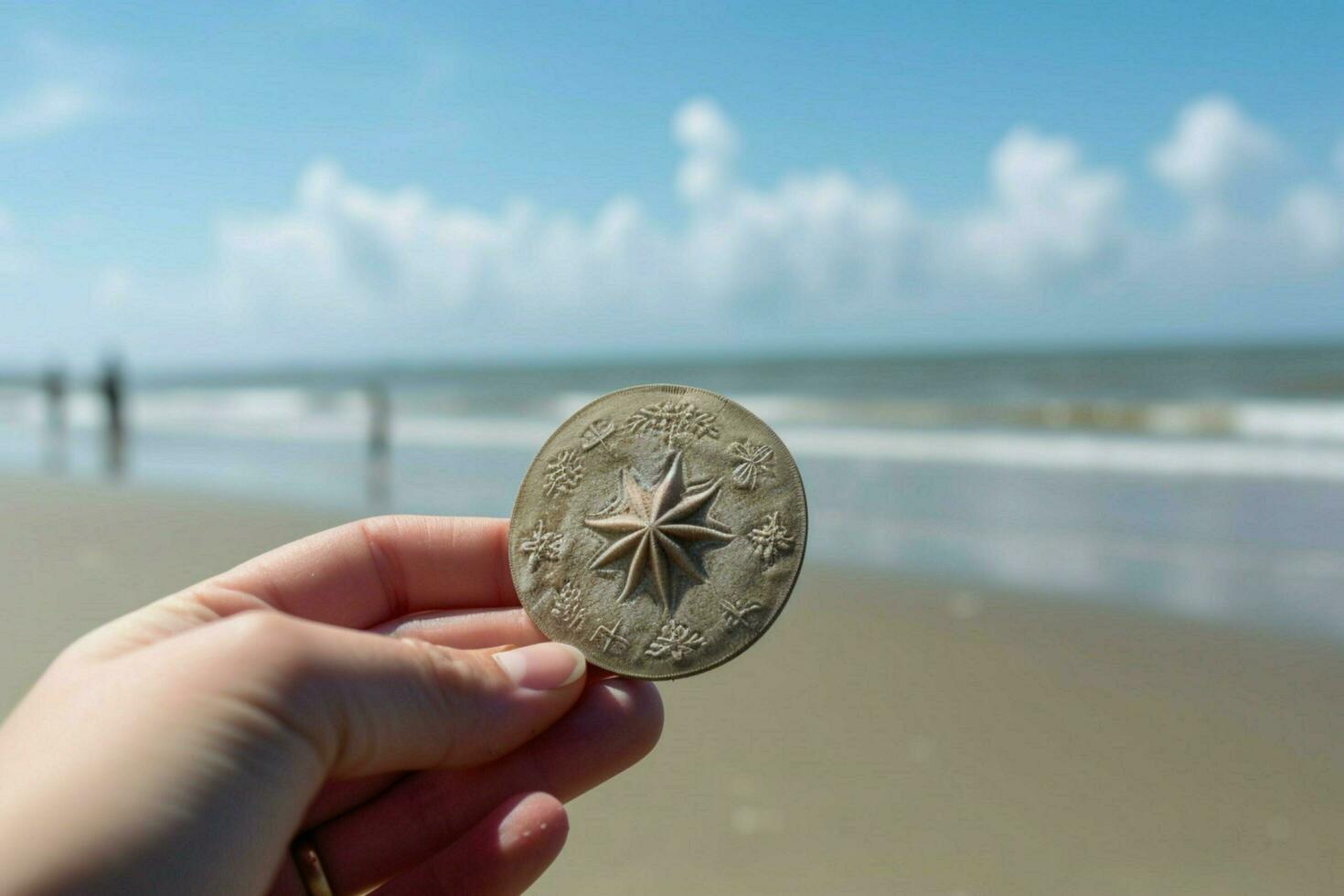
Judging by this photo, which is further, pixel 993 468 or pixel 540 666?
pixel 993 468

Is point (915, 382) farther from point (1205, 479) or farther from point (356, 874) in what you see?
point (356, 874)

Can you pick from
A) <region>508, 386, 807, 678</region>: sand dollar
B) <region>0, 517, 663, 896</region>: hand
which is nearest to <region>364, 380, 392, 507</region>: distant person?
<region>0, 517, 663, 896</region>: hand

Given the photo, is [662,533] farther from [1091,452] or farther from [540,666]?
[1091,452]

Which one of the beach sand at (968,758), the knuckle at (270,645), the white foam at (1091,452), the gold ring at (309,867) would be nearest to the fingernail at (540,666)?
the knuckle at (270,645)

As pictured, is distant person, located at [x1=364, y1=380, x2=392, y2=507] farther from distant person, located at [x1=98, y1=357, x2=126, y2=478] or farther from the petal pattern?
the petal pattern

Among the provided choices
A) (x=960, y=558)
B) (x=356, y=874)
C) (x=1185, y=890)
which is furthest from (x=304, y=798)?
(x=960, y=558)

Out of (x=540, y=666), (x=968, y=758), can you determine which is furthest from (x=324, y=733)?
(x=968, y=758)

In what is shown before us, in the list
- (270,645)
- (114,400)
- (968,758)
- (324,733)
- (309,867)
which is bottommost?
(114,400)
